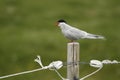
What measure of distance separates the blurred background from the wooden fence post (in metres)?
5.27

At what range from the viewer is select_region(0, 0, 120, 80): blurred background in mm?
11055

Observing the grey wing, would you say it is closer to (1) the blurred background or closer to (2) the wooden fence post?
(2) the wooden fence post

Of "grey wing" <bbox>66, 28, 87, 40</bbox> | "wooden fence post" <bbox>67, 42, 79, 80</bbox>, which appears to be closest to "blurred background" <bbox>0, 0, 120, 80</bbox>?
"grey wing" <bbox>66, 28, 87, 40</bbox>

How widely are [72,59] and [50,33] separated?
8.55m

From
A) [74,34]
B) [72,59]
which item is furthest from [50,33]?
[72,59]

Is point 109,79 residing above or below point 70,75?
below

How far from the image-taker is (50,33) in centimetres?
1341

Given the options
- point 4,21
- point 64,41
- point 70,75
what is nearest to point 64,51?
point 64,41

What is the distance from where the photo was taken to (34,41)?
1278 cm

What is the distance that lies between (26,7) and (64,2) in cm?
123

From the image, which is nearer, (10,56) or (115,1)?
(10,56)

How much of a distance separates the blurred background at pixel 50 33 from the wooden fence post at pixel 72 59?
5.27 metres

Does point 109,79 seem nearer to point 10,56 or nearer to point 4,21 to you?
point 10,56

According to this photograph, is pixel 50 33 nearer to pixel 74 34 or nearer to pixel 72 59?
pixel 74 34
